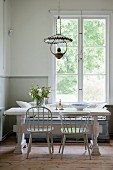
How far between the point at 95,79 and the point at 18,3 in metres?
2.51

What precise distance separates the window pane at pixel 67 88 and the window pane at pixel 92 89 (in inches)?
9.2

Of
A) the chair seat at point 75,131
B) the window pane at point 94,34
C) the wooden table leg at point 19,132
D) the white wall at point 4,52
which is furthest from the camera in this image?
the window pane at point 94,34

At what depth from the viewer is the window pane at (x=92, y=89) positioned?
6.36 metres

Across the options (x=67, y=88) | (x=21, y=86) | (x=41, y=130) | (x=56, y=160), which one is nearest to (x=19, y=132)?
(x=41, y=130)

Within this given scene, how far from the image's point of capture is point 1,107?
5488 millimetres

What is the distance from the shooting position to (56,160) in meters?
4.23

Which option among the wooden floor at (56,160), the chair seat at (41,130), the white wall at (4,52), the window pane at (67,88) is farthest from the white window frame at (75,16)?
the chair seat at (41,130)

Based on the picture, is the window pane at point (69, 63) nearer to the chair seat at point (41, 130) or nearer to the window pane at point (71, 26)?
the window pane at point (71, 26)

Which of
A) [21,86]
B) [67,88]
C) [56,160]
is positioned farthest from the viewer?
[67,88]

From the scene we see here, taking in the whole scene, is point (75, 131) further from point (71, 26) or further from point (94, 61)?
point (71, 26)

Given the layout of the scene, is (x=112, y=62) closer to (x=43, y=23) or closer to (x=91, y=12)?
(x=91, y=12)

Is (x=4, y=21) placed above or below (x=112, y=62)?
above

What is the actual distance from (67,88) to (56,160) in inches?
96.3

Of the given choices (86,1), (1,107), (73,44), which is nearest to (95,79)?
(73,44)
